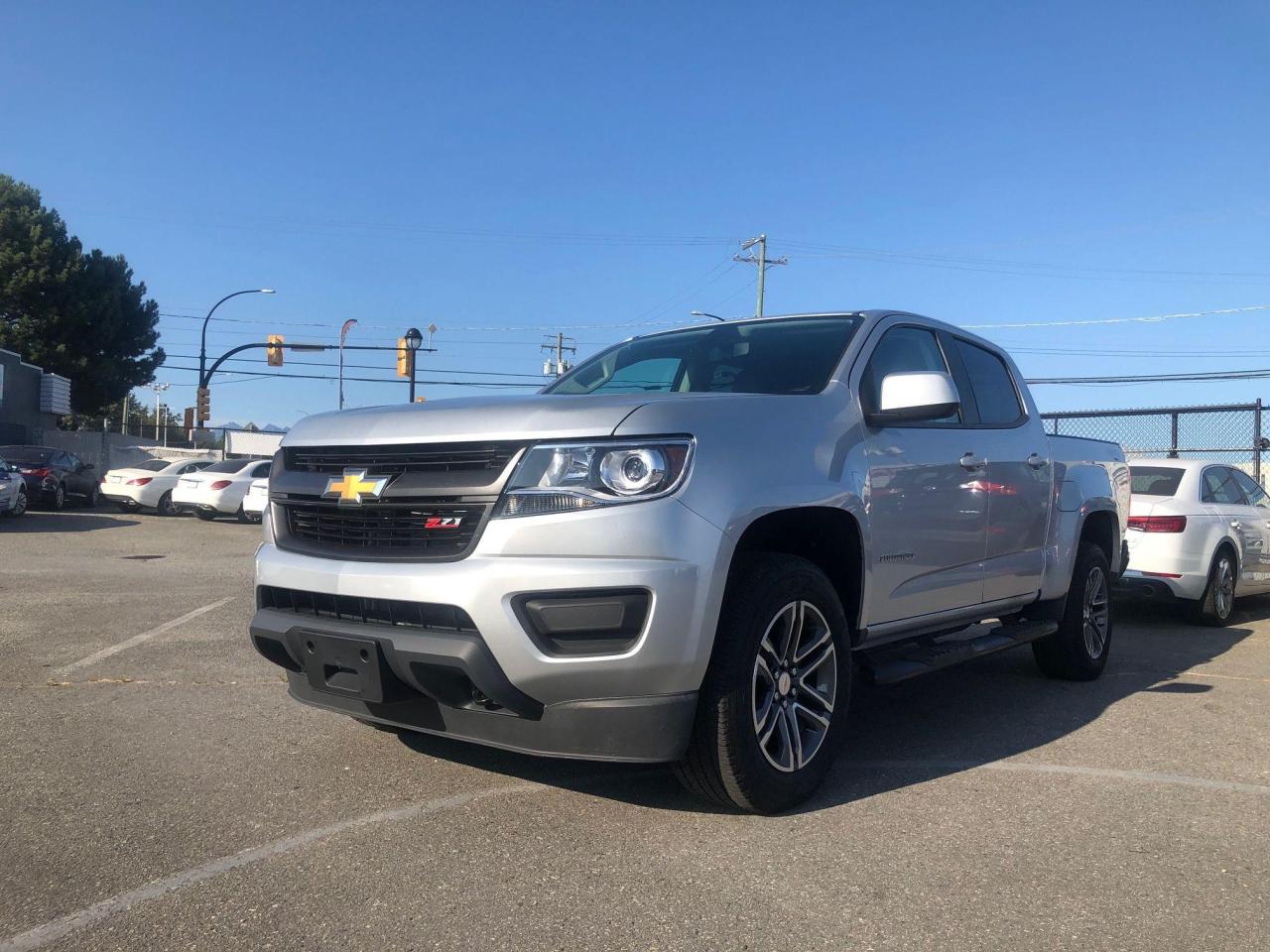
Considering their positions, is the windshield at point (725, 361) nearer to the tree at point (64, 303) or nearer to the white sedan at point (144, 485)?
the white sedan at point (144, 485)

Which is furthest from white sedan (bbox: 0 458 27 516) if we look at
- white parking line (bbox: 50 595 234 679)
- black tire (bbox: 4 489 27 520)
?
white parking line (bbox: 50 595 234 679)

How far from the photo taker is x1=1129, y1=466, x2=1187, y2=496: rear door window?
29.0 feet

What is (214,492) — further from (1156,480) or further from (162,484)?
(1156,480)

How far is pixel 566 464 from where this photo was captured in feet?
10.8

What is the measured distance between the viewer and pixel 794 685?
377 centimetres

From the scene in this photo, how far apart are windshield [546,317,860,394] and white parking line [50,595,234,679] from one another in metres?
3.18

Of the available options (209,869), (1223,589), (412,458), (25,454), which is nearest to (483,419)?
(412,458)

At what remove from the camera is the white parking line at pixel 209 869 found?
2.67m

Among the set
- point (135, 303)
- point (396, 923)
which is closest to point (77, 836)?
point (396, 923)

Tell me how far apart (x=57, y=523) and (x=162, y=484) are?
4.18m

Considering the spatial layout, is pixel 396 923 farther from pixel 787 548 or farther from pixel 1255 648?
pixel 1255 648

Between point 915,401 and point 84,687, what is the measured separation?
14.4ft

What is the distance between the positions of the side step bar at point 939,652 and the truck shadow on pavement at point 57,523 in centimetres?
1559

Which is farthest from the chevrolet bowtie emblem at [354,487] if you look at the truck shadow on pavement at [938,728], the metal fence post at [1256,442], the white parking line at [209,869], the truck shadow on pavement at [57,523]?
the truck shadow on pavement at [57,523]
